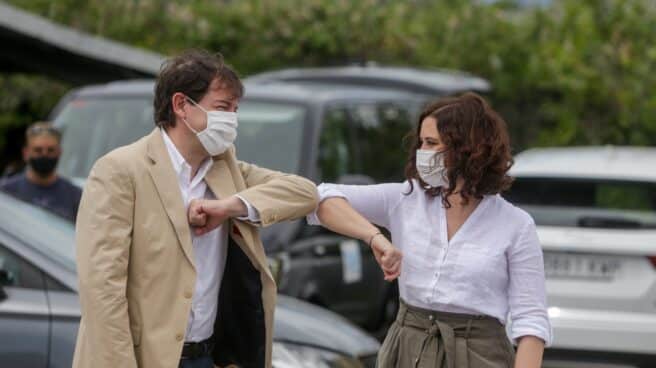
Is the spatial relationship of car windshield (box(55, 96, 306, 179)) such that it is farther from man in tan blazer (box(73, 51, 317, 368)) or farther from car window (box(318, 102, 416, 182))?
man in tan blazer (box(73, 51, 317, 368))

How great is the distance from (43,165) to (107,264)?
15.1ft

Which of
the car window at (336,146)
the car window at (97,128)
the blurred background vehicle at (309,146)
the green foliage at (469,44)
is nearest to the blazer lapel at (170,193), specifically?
A: the blurred background vehicle at (309,146)

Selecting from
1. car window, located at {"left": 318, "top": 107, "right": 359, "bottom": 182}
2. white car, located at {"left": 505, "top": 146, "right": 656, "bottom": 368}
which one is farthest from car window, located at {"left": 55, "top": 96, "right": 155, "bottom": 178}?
white car, located at {"left": 505, "top": 146, "right": 656, "bottom": 368}

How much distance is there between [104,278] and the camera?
3.88 metres

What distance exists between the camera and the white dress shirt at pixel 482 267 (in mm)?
4047

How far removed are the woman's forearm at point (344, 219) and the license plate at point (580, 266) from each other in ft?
9.58

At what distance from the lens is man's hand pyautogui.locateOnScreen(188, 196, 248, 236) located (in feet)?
13.3

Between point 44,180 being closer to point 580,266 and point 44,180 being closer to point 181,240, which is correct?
point 580,266

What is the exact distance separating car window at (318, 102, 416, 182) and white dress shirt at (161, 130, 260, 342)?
440 cm

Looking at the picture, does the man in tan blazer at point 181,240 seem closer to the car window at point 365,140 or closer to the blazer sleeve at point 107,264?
the blazer sleeve at point 107,264

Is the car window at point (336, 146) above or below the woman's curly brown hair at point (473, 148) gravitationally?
below

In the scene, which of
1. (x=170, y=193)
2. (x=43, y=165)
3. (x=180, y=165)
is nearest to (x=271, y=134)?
(x=43, y=165)

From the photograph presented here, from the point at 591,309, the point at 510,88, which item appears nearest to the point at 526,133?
the point at 510,88

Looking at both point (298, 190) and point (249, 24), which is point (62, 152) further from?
point (249, 24)
